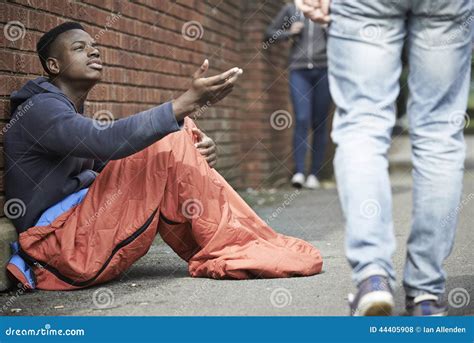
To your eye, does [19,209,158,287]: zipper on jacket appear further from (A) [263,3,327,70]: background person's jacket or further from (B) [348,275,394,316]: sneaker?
(A) [263,3,327,70]: background person's jacket

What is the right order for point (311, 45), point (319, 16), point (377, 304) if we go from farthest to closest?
point (311, 45), point (319, 16), point (377, 304)

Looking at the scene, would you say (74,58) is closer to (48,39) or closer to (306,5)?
(48,39)

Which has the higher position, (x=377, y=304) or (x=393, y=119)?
(x=393, y=119)

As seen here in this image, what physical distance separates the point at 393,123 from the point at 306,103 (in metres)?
5.70

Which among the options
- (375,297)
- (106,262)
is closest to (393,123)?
(375,297)

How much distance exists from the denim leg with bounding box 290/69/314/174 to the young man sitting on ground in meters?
4.60

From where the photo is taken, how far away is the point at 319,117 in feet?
28.6

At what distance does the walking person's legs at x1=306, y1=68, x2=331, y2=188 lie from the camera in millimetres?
8578

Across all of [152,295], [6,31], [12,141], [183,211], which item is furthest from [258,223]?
[6,31]

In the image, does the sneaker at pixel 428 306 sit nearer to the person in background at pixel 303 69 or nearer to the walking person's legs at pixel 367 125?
the walking person's legs at pixel 367 125

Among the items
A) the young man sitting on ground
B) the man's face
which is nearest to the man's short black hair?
the man's face

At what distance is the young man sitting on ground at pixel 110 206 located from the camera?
3.67m

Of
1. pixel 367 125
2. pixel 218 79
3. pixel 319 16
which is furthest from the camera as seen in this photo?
pixel 218 79

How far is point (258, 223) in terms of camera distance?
4.00 m
